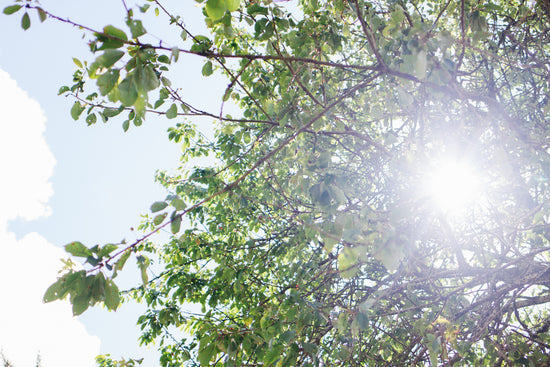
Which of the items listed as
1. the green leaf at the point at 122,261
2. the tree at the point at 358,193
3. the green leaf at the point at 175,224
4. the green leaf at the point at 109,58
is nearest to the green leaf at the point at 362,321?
the tree at the point at 358,193

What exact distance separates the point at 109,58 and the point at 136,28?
0.12 meters

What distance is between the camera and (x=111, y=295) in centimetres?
117

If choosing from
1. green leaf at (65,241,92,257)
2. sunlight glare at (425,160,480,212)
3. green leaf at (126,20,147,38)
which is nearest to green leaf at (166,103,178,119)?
green leaf at (126,20,147,38)

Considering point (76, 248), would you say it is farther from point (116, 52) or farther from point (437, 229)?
point (437, 229)

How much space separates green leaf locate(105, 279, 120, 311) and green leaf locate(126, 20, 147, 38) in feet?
2.71

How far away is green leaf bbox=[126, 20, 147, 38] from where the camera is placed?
102 cm

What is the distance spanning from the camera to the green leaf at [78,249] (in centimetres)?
115

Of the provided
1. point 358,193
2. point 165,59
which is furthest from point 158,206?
point 358,193

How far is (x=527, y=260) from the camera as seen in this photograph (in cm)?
232

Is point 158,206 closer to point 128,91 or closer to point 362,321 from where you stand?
point 128,91

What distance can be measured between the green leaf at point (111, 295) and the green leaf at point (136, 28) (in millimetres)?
827

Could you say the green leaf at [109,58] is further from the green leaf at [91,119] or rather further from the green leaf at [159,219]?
the green leaf at [91,119]

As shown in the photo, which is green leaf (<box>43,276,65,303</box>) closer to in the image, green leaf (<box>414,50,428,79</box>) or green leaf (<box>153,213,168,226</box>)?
green leaf (<box>153,213,168,226</box>)

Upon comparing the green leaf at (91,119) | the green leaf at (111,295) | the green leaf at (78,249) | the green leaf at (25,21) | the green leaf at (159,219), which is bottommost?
the green leaf at (111,295)
